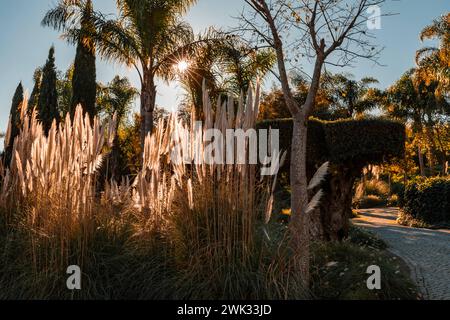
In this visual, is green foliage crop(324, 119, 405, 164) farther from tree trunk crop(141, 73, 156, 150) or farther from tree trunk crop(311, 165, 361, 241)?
tree trunk crop(141, 73, 156, 150)

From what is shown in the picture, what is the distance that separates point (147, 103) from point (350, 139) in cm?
556

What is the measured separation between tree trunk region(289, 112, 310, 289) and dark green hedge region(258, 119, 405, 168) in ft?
13.1

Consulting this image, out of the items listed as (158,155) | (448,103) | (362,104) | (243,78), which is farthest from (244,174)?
(448,103)

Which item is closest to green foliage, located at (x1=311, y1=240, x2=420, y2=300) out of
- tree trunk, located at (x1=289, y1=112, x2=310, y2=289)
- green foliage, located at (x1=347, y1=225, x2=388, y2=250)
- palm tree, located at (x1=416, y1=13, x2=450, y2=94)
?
tree trunk, located at (x1=289, y1=112, x2=310, y2=289)

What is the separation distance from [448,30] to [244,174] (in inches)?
957

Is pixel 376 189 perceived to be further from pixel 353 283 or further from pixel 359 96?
pixel 353 283

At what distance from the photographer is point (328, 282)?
177 inches

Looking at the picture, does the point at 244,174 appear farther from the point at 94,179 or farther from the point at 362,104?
the point at 362,104

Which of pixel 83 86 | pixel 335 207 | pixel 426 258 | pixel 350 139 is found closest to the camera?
pixel 426 258

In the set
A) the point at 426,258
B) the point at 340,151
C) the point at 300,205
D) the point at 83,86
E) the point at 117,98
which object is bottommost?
the point at 426,258

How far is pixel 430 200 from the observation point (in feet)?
52.4

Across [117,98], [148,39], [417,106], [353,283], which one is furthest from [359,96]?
[353,283]

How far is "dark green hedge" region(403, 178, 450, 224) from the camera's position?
15594 millimetres

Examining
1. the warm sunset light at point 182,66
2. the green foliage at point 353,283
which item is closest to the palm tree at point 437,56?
the warm sunset light at point 182,66
